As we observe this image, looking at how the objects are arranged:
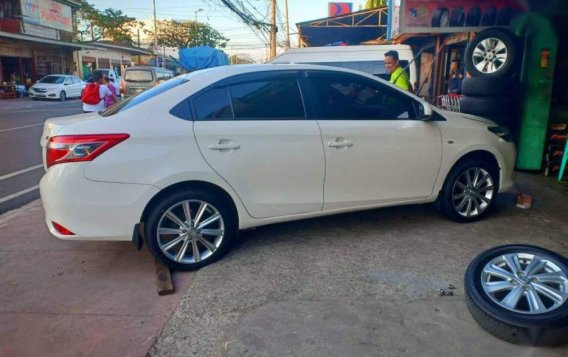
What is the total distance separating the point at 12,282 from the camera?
3.43 meters

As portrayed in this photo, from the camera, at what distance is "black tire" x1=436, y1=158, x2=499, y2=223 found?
14.5 feet

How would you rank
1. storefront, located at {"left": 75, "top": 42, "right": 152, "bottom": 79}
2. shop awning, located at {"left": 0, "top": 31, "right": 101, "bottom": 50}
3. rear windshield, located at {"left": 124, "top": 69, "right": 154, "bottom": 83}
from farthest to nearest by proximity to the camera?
1. storefront, located at {"left": 75, "top": 42, "right": 152, "bottom": 79}
2. shop awning, located at {"left": 0, "top": 31, "right": 101, "bottom": 50}
3. rear windshield, located at {"left": 124, "top": 69, "right": 154, "bottom": 83}

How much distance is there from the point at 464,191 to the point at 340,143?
155 cm

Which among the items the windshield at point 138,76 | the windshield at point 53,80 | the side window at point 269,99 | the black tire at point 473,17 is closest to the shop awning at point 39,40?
the windshield at point 53,80

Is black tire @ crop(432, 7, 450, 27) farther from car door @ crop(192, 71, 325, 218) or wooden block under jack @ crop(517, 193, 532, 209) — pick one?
car door @ crop(192, 71, 325, 218)

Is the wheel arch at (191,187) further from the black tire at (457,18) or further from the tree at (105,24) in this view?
the tree at (105,24)

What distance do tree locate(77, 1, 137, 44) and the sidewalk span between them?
144 feet

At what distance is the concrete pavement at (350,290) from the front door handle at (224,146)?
3.19 feet

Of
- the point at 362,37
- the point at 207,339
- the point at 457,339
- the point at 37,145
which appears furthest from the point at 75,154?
the point at 362,37

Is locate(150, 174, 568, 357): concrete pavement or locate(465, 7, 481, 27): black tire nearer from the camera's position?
locate(150, 174, 568, 357): concrete pavement

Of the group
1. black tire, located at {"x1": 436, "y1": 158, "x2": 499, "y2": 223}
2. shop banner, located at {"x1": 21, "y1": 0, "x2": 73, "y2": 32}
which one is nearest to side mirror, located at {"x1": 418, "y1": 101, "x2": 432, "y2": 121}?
black tire, located at {"x1": 436, "y1": 158, "x2": 499, "y2": 223}

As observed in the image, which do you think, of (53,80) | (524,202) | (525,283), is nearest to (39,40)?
(53,80)

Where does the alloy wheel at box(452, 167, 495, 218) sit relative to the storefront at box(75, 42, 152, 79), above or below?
below

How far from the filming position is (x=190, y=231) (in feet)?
11.6
